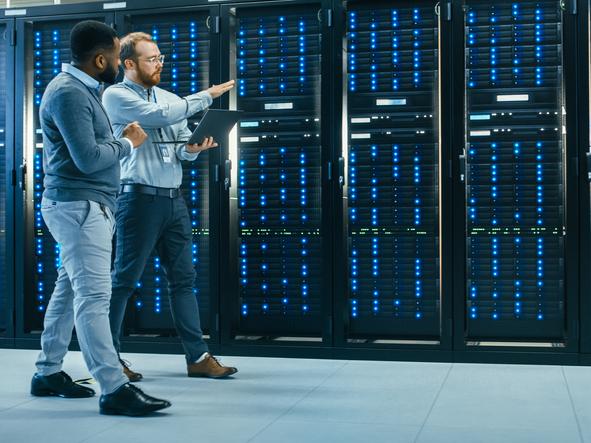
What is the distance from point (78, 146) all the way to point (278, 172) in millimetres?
1807

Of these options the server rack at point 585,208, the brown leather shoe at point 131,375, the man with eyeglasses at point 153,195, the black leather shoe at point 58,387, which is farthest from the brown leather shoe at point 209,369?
the server rack at point 585,208

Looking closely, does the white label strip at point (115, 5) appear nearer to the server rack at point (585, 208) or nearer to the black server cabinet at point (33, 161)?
the black server cabinet at point (33, 161)

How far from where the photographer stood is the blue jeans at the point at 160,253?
3773mm

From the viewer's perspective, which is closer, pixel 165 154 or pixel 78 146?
pixel 78 146

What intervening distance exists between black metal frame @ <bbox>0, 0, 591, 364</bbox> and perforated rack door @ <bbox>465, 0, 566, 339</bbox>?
87mm

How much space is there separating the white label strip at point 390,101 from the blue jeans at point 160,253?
1348 mm

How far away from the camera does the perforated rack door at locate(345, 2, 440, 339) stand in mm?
4500

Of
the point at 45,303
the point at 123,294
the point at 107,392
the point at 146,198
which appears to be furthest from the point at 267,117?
the point at 107,392

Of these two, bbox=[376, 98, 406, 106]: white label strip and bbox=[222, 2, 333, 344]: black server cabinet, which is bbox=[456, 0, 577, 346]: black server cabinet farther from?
bbox=[222, 2, 333, 344]: black server cabinet

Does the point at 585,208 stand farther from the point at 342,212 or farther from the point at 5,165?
the point at 5,165

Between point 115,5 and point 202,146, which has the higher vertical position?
point 115,5

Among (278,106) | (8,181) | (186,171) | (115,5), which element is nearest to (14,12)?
(115,5)

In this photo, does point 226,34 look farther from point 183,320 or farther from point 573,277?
point 573,277

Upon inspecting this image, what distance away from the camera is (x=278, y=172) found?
4668 mm
